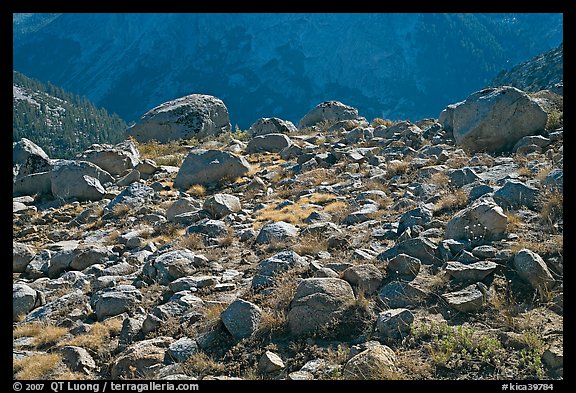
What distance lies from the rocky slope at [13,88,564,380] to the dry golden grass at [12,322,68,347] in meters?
0.03

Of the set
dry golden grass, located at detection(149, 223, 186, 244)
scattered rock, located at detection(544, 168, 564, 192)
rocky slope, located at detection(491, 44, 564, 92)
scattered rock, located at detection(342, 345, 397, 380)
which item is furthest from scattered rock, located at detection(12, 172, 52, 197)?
rocky slope, located at detection(491, 44, 564, 92)

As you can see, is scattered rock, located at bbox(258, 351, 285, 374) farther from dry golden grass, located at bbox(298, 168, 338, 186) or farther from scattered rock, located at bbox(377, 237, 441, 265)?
dry golden grass, located at bbox(298, 168, 338, 186)

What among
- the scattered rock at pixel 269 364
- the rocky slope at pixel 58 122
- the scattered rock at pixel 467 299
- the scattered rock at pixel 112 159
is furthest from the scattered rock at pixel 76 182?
the rocky slope at pixel 58 122

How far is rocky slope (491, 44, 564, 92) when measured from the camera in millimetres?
50341

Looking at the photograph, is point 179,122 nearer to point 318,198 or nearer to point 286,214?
point 318,198

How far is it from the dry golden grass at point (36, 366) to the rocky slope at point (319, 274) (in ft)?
0.08

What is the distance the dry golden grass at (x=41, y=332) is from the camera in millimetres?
6217

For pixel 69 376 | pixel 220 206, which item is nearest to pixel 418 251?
pixel 69 376

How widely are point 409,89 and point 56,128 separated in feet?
371

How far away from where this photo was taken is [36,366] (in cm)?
545
